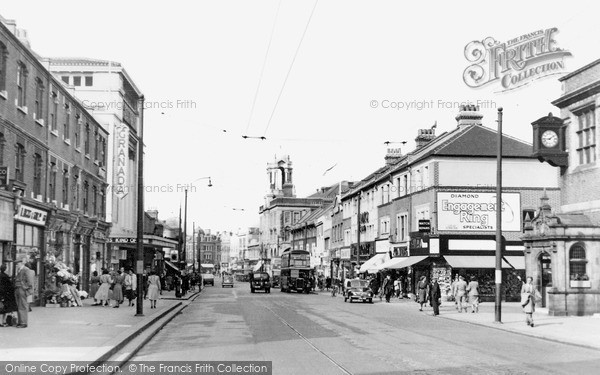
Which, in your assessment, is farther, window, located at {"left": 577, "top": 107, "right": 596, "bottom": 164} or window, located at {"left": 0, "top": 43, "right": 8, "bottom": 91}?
window, located at {"left": 577, "top": 107, "right": 596, "bottom": 164}

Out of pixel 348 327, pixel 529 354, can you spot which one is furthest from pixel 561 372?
pixel 348 327

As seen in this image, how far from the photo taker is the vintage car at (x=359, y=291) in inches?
1721

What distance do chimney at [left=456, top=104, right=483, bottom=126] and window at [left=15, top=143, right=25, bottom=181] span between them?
107 ft

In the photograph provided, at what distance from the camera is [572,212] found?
3194cm

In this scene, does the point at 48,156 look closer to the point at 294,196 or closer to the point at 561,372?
the point at 561,372

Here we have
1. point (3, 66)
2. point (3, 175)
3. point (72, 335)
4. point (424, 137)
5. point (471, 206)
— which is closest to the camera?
point (72, 335)

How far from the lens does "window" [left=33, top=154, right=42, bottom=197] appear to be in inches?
1148

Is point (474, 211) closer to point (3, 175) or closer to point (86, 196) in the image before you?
point (86, 196)

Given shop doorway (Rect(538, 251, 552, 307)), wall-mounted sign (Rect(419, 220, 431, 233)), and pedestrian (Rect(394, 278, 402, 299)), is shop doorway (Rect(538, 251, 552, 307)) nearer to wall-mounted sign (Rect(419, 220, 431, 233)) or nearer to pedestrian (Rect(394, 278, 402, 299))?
wall-mounted sign (Rect(419, 220, 431, 233))

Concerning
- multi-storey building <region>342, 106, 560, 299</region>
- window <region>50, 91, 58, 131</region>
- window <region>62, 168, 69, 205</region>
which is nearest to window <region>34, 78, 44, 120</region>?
window <region>50, 91, 58, 131</region>

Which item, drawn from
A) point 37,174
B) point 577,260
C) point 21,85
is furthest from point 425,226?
point 21,85
